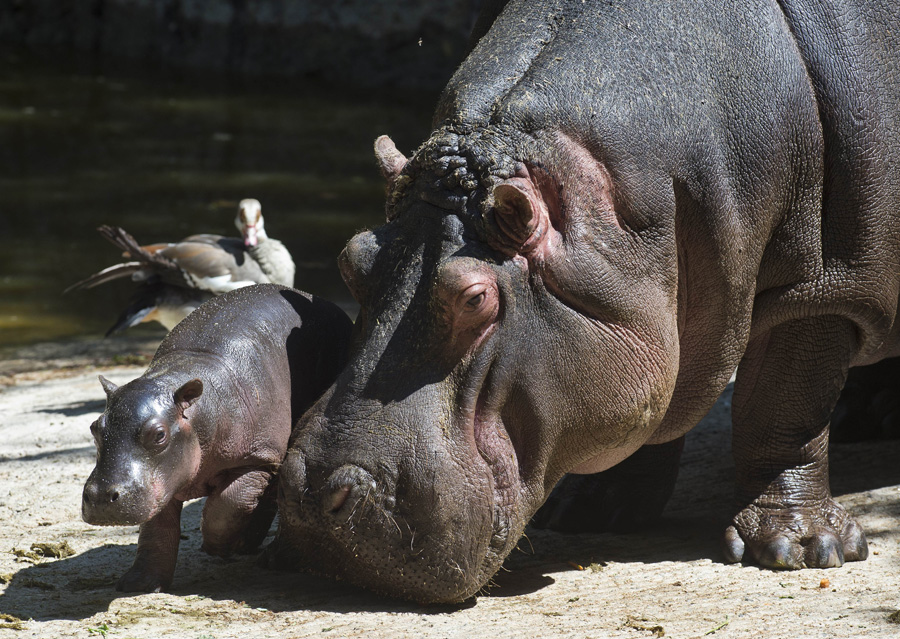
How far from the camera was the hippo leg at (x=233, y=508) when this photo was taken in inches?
147

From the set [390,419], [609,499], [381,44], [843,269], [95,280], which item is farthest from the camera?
[381,44]

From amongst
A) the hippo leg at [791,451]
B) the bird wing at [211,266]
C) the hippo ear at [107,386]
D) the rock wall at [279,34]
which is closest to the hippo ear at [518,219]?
the hippo ear at [107,386]

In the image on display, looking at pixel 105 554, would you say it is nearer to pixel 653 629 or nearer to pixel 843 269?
pixel 653 629

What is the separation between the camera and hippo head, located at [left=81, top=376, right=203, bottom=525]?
330 centimetres

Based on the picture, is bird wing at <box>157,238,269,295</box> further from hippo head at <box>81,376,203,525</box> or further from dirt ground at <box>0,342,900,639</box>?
hippo head at <box>81,376,203,525</box>

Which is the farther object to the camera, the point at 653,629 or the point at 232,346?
the point at 232,346

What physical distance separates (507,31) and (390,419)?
135 centimetres

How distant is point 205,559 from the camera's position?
4.11 metres

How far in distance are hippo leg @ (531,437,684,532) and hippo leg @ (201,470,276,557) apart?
1.28 meters

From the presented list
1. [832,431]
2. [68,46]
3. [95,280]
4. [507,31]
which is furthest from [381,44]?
[507,31]

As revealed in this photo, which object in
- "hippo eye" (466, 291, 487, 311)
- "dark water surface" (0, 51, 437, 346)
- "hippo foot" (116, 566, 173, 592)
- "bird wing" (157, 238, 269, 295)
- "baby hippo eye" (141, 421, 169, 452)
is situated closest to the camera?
"hippo eye" (466, 291, 487, 311)

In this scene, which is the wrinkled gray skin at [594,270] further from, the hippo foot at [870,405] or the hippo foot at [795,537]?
the hippo foot at [870,405]

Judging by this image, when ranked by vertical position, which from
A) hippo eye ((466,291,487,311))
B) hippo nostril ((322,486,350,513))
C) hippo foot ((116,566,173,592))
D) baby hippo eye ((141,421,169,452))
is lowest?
hippo foot ((116,566,173,592))

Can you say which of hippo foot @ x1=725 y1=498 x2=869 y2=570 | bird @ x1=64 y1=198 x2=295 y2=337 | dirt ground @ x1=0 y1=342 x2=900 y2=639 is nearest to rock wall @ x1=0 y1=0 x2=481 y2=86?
bird @ x1=64 y1=198 x2=295 y2=337
